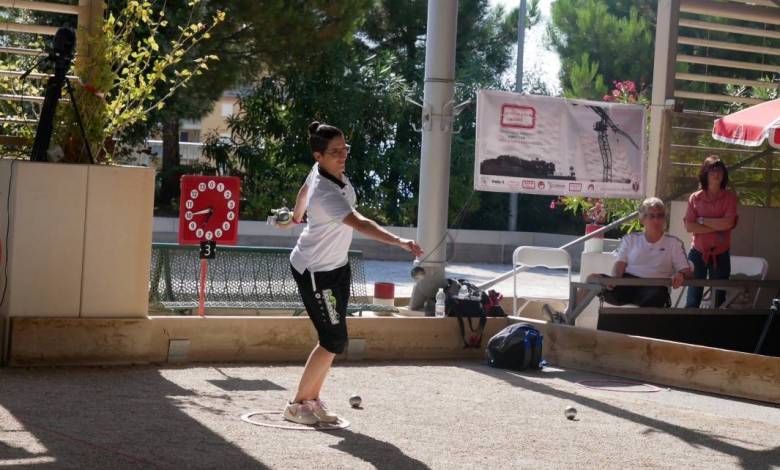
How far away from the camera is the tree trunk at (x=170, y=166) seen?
1042 inches

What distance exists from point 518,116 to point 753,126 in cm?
237

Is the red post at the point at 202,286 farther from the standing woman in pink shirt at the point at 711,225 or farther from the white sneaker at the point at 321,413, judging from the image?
the standing woman in pink shirt at the point at 711,225

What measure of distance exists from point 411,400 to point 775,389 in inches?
110

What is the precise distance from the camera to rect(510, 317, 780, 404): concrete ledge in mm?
9398

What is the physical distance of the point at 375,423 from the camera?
24.8 feet

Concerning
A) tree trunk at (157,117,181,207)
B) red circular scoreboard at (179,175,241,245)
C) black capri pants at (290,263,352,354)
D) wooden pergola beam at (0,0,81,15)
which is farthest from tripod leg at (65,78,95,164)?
tree trunk at (157,117,181,207)

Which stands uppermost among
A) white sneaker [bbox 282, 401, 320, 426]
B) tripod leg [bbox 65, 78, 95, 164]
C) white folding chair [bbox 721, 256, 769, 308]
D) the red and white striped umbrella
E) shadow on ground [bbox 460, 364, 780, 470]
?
the red and white striped umbrella

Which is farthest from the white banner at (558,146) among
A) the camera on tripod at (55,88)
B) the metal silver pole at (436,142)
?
the camera on tripod at (55,88)

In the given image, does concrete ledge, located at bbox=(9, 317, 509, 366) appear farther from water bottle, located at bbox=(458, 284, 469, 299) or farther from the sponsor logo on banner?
the sponsor logo on banner

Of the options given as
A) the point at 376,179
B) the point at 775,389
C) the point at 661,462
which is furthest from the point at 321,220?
the point at 376,179

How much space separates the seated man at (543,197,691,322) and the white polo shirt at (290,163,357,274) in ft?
13.9

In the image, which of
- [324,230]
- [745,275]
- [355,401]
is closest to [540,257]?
[745,275]

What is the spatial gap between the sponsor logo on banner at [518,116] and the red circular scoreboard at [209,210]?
3.18 meters

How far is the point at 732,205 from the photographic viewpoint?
38.4ft
